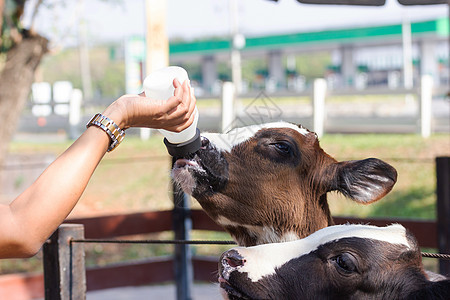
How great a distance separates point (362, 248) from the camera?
1713 mm

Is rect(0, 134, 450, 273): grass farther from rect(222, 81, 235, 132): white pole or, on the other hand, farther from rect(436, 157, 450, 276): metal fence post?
rect(436, 157, 450, 276): metal fence post

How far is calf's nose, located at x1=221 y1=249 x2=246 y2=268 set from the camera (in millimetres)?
1712

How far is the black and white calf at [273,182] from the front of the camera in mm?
2273

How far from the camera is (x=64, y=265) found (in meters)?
2.73

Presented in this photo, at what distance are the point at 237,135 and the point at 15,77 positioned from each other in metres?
4.79

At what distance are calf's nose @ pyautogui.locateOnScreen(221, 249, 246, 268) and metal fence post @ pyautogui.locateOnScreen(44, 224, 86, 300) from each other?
121 cm

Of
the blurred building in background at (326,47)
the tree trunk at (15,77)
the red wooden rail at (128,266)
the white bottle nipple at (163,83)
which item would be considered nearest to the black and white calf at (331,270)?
the white bottle nipple at (163,83)

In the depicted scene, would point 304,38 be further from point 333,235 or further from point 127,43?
point 333,235

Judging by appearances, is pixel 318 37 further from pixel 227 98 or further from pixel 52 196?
pixel 52 196

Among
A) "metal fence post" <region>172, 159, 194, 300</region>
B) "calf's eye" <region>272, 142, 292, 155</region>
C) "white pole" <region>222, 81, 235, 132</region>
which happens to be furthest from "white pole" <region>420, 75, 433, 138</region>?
"calf's eye" <region>272, 142, 292, 155</region>

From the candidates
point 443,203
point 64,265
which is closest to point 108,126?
point 64,265

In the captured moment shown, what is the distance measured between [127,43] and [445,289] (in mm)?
17545

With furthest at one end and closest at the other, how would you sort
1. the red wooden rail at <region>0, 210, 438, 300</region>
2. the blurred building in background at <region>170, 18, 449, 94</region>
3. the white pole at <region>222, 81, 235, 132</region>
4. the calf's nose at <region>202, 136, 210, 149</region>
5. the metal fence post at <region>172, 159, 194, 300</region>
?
the blurred building in background at <region>170, 18, 449, 94</region>, the white pole at <region>222, 81, 235, 132</region>, the metal fence post at <region>172, 159, 194, 300</region>, the red wooden rail at <region>0, 210, 438, 300</region>, the calf's nose at <region>202, 136, 210, 149</region>

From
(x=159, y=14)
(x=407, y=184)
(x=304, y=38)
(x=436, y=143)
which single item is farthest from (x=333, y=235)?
(x=304, y=38)
